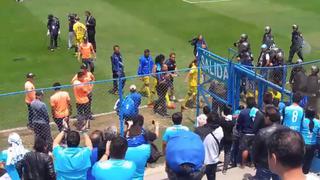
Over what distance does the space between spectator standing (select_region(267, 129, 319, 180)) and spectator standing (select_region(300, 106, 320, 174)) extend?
656 centimetres

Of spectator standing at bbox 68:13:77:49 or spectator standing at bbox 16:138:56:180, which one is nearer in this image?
spectator standing at bbox 16:138:56:180

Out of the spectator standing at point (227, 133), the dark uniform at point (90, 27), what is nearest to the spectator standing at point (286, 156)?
the spectator standing at point (227, 133)

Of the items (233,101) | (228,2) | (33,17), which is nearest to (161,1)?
(228,2)

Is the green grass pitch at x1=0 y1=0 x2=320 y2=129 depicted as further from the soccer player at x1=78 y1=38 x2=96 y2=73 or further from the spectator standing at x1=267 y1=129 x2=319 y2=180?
the spectator standing at x1=267 y1=129 x2=319 y2=180

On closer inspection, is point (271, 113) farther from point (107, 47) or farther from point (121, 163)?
point (107, 47)

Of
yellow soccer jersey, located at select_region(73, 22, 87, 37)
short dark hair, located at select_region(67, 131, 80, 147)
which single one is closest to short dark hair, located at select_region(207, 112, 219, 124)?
short dark hair, located at select_region(67, 131, 80, 147)

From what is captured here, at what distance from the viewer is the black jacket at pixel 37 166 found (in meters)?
8.02

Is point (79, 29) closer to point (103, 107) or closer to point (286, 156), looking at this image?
→ point (103, 107)

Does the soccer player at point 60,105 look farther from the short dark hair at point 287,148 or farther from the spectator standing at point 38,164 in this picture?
the short dark hair at point 287,148

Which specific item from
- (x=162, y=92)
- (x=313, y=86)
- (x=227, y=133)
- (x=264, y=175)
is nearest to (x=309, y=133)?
(x=264, y=175)

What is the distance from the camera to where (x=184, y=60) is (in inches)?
810

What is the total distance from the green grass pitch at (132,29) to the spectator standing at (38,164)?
21.6ft

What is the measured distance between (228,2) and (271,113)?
73.3 ft

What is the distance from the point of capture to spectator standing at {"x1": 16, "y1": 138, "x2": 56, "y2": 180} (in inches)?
316
